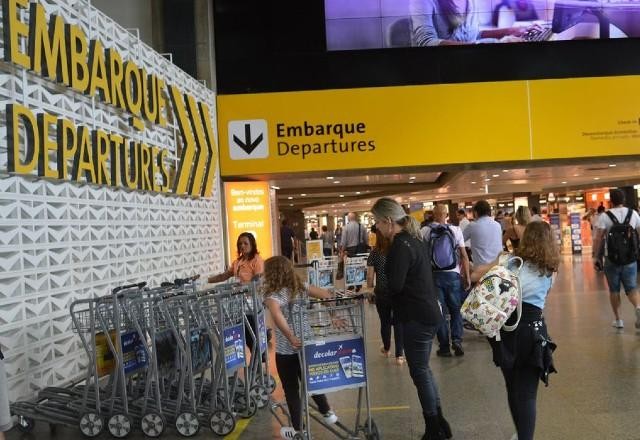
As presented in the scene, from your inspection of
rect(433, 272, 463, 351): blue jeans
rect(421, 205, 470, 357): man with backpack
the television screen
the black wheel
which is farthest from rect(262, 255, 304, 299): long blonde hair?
the television screen

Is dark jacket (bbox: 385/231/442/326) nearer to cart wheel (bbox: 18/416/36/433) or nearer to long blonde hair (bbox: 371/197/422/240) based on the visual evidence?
long blonde hair (bbox: 371/197/422/240)

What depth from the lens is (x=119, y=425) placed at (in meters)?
4.92

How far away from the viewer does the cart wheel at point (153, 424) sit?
489 cm

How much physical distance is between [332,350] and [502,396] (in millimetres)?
2139

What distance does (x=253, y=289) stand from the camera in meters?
5.28

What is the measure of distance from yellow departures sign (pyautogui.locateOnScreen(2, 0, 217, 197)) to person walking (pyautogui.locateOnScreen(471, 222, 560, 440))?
406cm

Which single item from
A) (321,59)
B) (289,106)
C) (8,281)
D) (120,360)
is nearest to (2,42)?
(8,281)

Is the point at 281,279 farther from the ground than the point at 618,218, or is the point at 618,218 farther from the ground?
the point at 618,218

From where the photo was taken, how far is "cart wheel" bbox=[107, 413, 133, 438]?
4910 mm

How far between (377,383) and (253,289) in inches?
68.3

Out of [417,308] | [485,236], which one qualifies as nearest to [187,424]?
[417,308]

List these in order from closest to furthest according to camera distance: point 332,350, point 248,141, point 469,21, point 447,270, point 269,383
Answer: point 332,350 < point 269,383 < point 447,270 < point 248,141 < point 469,21

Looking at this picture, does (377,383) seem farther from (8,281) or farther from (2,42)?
(2,42)

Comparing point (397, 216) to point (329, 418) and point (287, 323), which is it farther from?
point (329, 418)
